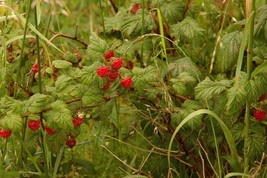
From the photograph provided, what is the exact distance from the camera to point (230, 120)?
1.73 m

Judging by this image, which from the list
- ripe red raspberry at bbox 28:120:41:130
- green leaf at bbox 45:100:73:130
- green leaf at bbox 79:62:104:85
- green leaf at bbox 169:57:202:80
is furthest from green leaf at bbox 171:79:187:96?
ripe red raspberry at bbox 28:120:41:130

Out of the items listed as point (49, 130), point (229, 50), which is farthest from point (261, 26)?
point (49, 130)

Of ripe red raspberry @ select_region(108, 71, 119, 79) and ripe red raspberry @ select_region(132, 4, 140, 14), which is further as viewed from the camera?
ripe red raspberry @ select_region(132, 4, 140, 14)

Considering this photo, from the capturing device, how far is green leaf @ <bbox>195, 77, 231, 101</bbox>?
1492 mm

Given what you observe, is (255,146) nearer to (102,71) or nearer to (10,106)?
(102,71)

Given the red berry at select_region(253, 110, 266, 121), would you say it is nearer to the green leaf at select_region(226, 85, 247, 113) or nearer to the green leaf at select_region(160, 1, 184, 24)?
the green leaf at select_region(226, 85, 247, 113)

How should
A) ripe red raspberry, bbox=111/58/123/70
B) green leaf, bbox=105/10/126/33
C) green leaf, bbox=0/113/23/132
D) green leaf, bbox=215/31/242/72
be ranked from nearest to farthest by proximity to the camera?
green leaf, bbox=0/113/23/132
ripe red raspberry, bbox=111/58/123/70
green leaf, bbox=215/31/242/72
green leaf, bbox=105/10/126/33

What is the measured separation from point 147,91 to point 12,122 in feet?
1.67

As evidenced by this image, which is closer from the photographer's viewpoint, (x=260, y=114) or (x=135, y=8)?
(x=260, y=114)

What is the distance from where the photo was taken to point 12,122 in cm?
139

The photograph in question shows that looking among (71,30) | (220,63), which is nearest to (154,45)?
(220,63)

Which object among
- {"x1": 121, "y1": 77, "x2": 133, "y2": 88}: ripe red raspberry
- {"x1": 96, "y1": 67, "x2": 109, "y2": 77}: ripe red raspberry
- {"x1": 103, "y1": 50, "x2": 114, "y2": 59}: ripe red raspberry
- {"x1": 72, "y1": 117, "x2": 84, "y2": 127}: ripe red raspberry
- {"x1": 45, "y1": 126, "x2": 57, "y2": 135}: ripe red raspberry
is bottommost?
{"x1": 45, "y1": 126, "x2": 57, "y2": 135}: ripe red raspberry

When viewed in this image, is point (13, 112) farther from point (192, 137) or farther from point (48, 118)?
point (192, 137)

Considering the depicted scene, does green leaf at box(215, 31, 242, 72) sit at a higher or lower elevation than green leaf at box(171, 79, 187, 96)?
higher
